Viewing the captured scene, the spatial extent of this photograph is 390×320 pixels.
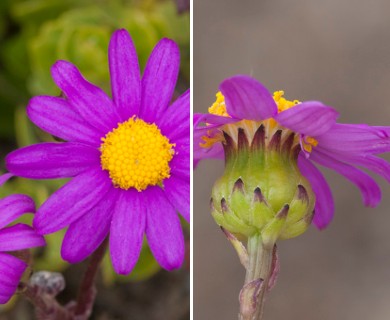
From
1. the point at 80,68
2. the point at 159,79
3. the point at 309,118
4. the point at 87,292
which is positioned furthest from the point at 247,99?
the point at 80,68

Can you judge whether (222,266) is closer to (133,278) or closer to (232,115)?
(133,278)

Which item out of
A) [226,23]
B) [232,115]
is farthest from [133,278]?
[232,115]

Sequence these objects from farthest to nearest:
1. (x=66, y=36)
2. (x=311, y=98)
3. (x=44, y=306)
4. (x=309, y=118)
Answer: (x=66, y=36) < (x=311, y=98) < (x=44, y=306) < (x=309, y=118)

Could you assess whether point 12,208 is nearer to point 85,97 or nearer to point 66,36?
point 85,97

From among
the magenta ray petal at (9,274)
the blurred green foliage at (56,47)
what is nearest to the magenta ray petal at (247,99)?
the magenta ray petal at (9,274)

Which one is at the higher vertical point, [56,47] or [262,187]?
[56,47]

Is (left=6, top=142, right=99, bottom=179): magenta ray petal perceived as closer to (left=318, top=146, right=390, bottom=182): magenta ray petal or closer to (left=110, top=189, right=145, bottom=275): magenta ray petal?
(left=110, top=189, right=145, bottom=275): magenta ray petal

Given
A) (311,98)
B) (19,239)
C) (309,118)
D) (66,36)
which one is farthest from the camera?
(66,36)

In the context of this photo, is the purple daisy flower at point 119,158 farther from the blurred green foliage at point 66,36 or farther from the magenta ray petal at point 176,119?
the blurred green foliage at point 66,36
